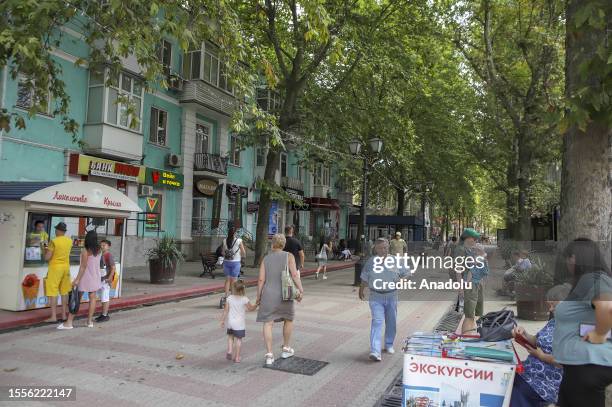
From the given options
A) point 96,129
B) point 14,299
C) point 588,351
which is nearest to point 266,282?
point 588,351

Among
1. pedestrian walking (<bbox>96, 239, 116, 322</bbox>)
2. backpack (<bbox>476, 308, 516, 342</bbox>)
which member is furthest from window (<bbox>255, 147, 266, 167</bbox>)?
backpack (<bbox>476, 308, 516, 342</bbox>)

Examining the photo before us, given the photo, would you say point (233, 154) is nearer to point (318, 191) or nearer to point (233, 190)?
point (233, 190)

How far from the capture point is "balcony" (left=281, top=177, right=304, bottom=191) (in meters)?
31.5

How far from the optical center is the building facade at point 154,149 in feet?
51.5

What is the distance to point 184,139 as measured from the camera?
2216 cm

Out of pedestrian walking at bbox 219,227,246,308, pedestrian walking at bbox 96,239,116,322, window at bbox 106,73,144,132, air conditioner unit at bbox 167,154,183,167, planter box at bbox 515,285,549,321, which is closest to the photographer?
pedestrian walking at bbox 96,239,116,322

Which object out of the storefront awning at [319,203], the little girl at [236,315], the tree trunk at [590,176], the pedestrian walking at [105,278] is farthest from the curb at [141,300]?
the storefront awning at [319,203]

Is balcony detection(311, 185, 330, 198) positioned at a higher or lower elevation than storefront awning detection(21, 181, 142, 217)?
higher

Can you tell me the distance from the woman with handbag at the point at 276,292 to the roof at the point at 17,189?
5.63 meters

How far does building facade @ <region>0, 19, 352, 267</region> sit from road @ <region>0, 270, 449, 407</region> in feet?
19.5

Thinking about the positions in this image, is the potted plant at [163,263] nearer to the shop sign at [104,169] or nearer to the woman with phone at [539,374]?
the shop sign at [104,169]

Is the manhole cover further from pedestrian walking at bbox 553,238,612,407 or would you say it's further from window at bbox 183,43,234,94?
window at bbox 183,43,234,94

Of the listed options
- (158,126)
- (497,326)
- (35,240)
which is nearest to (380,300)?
(497,326)

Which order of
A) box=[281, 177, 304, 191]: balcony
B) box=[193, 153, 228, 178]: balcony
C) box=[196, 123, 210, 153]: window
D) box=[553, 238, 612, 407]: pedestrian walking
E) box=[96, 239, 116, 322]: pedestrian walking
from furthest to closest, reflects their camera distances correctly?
box=[281, 177, 304, 191]: balcony, box=[196, 123, 210, 153]: window, box=[193, 153, 228, 178]: balcony, box=[96, 239, 116, 322]: pedestrian walking, box=[553, 238, 612, 407]: pedestrian walking
